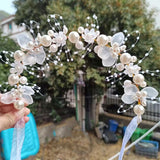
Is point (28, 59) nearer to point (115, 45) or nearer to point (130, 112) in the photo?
point (115, 45)

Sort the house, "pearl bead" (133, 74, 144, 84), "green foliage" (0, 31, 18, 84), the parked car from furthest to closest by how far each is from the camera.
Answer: the parked car, "green foliage" (0, 31, 18, 84), the house, "pearl bead" (133, 74, 144, 84)

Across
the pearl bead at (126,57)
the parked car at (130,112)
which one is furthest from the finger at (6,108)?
the parked car at (130,112)

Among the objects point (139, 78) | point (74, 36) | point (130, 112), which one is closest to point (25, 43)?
point (74, 36)

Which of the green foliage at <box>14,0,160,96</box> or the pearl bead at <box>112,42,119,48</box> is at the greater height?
the green foliage at <box>14,0,160,96</box>

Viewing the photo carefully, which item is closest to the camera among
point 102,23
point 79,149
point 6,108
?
point 6,108

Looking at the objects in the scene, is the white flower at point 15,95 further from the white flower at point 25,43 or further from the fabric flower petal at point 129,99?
the fabric flower petal at point 129,99

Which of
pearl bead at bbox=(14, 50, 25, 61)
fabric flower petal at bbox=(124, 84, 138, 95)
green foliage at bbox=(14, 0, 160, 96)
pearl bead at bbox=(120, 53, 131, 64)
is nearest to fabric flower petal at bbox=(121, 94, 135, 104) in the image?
fabric flower petal at bbox=(124, 84, 138, 95)

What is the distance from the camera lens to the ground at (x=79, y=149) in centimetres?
188

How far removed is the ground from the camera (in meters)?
1.88

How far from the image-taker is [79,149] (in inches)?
81.5

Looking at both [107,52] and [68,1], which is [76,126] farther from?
[107,52]

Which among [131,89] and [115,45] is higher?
[115,45]

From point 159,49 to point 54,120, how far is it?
6.21 ft

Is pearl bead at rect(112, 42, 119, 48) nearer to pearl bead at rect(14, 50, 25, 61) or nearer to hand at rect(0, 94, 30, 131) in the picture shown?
pearl bead at rect(14, 50, 25, 61)
